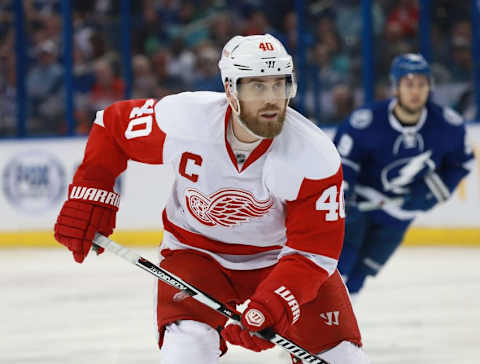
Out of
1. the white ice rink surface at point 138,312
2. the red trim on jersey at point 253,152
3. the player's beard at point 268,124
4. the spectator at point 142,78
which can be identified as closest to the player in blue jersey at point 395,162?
the white ice rink surface at point 138,312

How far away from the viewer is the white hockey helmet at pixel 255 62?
8.45 feet

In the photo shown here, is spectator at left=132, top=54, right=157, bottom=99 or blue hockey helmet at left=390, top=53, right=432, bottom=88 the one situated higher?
blue hockey helmet at left=390, top=53, right=432, bottom=88

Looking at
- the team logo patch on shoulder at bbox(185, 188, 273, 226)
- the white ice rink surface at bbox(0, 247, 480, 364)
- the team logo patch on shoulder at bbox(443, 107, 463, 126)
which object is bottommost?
the white ice rink surface at bbox(0, 247, 480, 364)

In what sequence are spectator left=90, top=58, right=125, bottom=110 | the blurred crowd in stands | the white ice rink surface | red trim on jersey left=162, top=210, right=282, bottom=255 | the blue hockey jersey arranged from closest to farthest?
red trim on jersey left=162, top=210, right=282, bottom=255 < the white ice rink surface < the blue hockey jersey < the blurred crowd in stands < spectator left=90, top=58, right=125, bottom=110

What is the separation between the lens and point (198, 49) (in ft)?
25.9

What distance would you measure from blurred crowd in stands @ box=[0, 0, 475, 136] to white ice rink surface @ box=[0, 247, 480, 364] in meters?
1.41

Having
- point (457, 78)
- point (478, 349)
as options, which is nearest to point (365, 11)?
point (457, 78)

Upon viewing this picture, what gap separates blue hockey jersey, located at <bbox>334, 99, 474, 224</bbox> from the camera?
4375 millimetres

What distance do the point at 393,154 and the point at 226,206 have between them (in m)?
1.86

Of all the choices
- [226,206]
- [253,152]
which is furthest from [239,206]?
[253,152]

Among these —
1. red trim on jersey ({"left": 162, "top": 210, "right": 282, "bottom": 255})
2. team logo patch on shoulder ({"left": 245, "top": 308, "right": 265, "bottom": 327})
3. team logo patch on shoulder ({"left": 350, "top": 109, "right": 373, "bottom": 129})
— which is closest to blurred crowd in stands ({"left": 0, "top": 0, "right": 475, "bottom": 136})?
team logo patch on shoulder ({"left": 350, "top": 109, "right": 373, "bottom": 129})

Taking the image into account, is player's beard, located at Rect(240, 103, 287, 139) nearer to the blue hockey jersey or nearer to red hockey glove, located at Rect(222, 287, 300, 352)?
red hockey glove, located at Rect(222, 287, 300, 352)

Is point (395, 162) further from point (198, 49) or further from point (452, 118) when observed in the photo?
point (198, 49)

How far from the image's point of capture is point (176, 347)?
8.48 ft
